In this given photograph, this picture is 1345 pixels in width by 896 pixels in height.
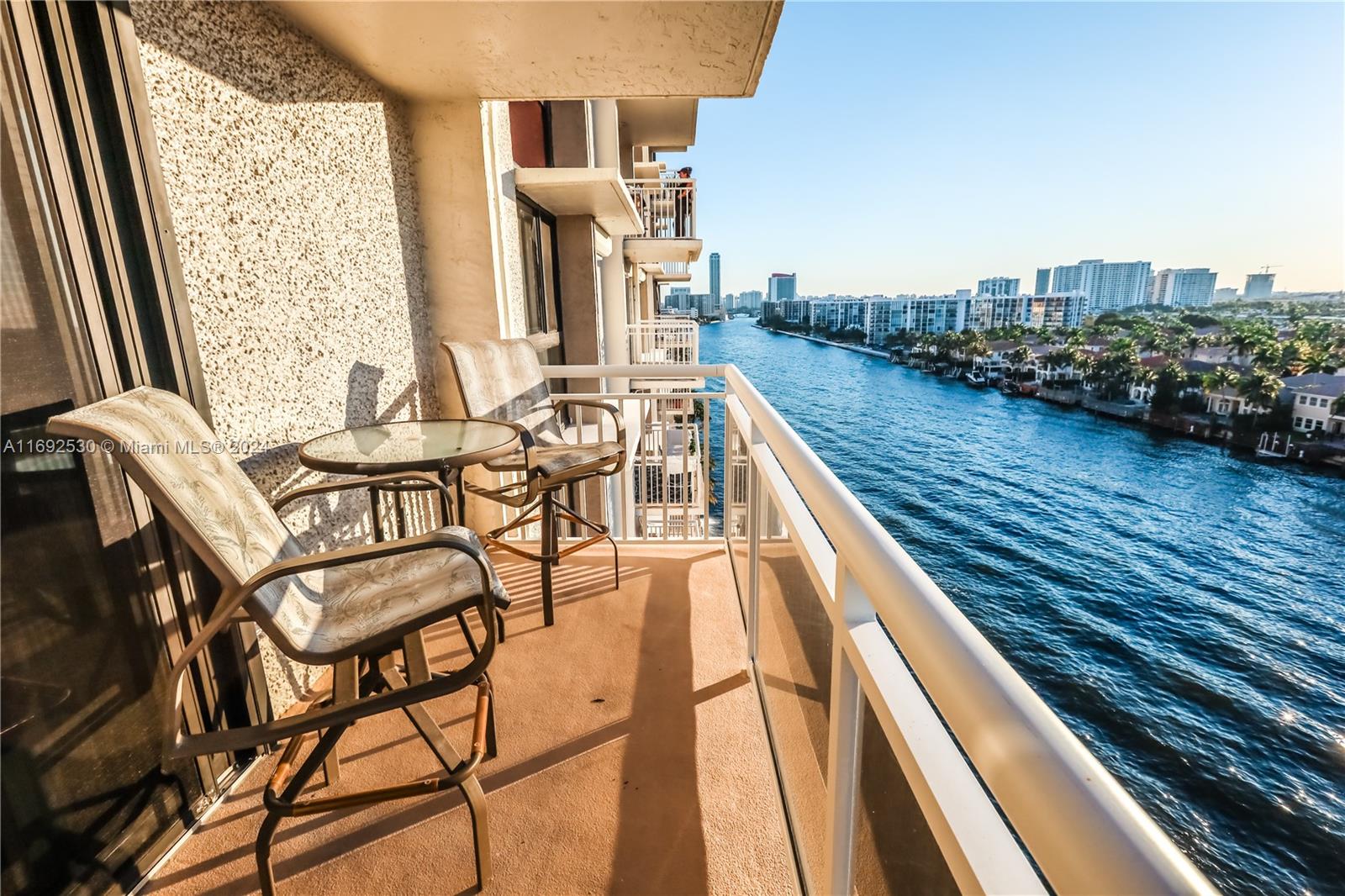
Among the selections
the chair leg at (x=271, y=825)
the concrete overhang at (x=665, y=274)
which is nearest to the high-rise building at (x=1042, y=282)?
the concrete overhang at (x=665, y=274)

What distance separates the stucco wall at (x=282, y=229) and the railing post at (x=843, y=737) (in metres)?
1.65

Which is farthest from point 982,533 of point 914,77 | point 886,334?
point 886,334

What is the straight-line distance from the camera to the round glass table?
1800mm

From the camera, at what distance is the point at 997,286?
70688mm

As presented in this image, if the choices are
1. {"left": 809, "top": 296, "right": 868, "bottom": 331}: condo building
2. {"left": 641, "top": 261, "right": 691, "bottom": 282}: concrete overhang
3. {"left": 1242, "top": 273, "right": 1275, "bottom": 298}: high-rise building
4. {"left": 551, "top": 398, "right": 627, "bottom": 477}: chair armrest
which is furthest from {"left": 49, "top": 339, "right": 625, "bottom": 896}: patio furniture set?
{"left": 809, "top": 296, "right": 868, "bottom": 331}: condo building

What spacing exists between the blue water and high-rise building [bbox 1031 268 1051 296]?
27.8 metres

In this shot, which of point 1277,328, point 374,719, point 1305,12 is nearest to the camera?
point 374,719

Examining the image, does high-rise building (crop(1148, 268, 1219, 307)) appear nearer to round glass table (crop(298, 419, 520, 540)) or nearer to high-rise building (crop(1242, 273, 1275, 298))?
high-rise building (crop(1242, 273, 1275, 298))

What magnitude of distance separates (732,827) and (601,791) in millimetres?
358

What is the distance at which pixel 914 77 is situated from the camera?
102 feet

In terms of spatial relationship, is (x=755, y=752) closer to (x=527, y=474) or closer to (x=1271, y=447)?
(x=527, y=474)

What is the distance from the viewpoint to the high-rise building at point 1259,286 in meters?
39.7

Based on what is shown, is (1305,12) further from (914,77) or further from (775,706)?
(775,706)

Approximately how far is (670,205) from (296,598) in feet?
31.8
